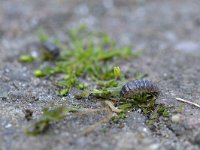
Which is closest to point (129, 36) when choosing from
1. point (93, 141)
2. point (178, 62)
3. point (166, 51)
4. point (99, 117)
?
point (166, 51)

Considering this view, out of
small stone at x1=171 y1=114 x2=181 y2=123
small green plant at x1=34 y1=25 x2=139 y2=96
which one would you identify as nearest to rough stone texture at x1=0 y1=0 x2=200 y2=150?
small stone at x1=171 y1=114 x2=181 y2=123

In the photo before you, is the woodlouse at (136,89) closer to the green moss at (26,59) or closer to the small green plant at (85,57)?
the small green plant at (85,57)

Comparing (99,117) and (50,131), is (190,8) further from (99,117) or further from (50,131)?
(50,131)

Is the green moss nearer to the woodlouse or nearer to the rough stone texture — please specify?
the rough stone texture

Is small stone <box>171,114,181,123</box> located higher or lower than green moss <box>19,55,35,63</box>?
lower

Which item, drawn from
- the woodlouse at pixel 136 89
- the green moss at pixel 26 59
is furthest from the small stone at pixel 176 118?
the green moss at pixel 26 59

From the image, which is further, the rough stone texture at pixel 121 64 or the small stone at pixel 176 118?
the small stone at pixel 176 118

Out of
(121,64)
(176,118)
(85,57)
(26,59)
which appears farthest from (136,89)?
(26,59)

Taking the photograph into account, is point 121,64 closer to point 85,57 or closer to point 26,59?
point 85,57

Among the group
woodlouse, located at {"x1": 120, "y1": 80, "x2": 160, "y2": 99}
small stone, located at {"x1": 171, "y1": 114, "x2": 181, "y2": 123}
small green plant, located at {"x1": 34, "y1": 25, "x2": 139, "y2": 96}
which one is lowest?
small stone, located at {"x1": 171, "y1": 114, "x2": 181, "y2": 123}
